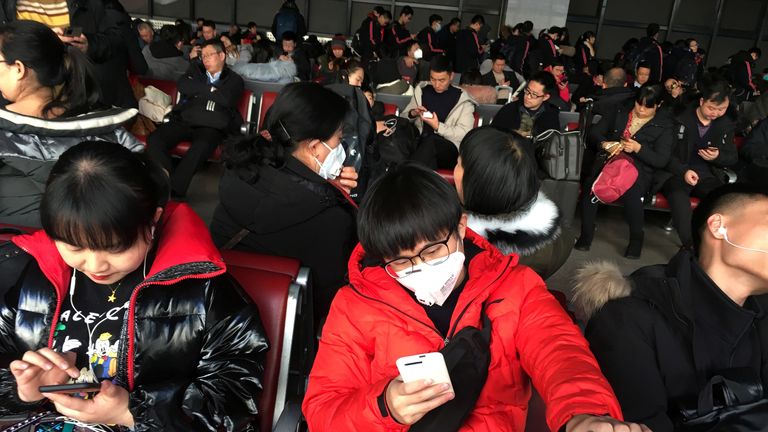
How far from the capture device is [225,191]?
7.16 feet

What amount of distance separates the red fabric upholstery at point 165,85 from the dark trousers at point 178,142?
49 cm

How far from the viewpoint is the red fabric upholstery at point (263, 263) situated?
177 cm

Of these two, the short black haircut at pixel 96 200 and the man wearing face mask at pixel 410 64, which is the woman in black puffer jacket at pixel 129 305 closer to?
the short black haircut at pixel 96 200

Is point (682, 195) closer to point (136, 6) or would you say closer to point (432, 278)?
point (432, 278)

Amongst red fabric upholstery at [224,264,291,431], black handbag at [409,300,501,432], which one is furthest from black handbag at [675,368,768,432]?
red fabric upholstery at [224,264,291,431]

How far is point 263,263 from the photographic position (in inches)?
70.5

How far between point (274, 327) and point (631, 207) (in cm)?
355

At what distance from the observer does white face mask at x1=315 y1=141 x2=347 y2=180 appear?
246 cm

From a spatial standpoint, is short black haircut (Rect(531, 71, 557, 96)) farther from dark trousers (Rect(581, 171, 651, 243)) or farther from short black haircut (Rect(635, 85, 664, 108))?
dark trousers (Rect(581, 171, 651, 243))

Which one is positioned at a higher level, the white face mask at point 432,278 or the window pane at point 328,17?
the window pane at point 328,17

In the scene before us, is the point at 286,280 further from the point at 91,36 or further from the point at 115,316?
the point at 91,36

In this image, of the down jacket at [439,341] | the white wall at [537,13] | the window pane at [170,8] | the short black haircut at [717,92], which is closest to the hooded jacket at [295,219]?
the down jacket at [439,341]

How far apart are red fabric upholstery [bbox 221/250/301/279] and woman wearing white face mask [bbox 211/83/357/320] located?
0.31 m

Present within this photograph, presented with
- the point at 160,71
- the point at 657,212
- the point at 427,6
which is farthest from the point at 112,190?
the point at 427,6
